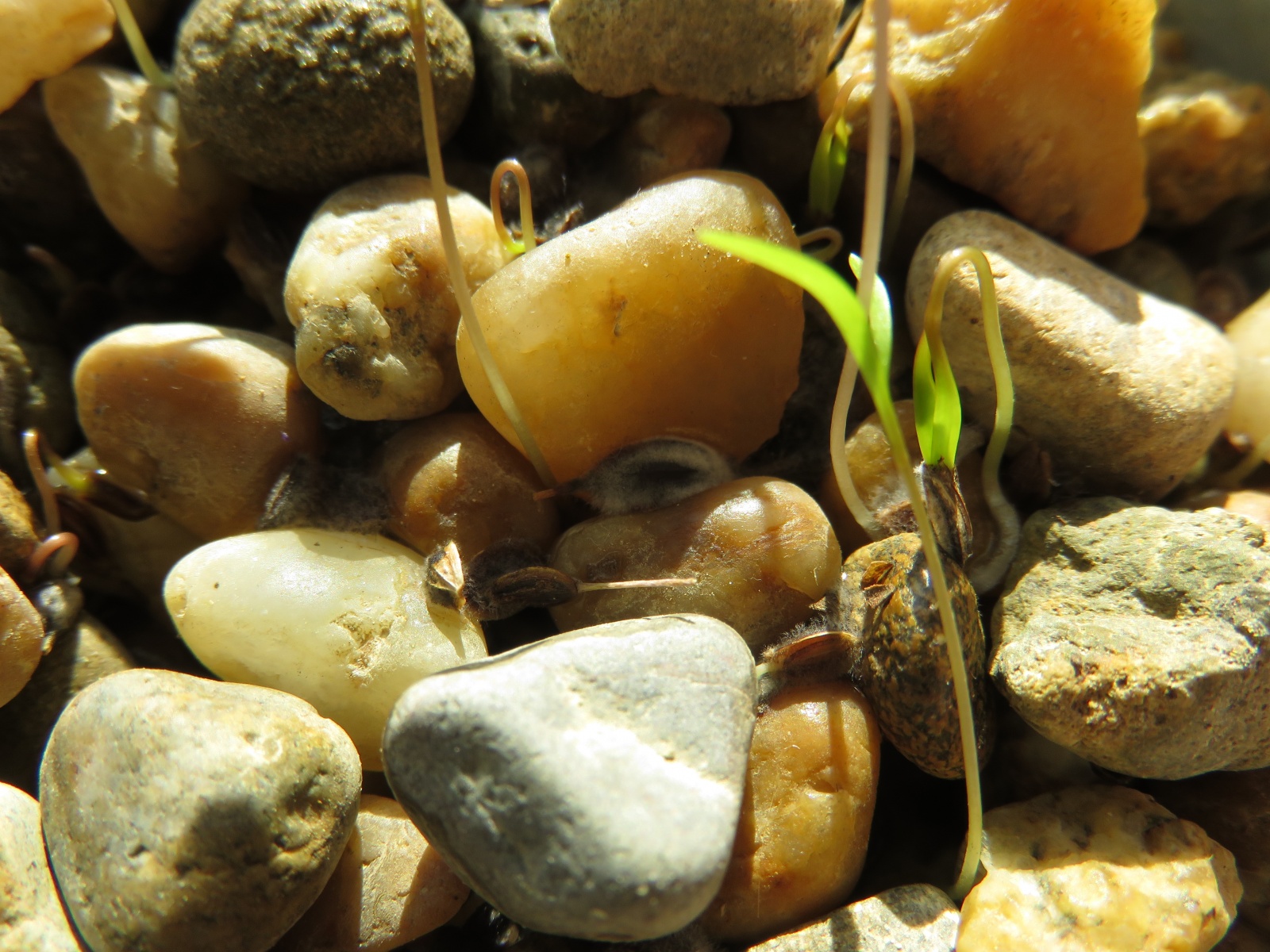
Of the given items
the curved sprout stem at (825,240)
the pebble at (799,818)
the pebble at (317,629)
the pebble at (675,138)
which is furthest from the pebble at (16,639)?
the curved sprout stem at (825,240)

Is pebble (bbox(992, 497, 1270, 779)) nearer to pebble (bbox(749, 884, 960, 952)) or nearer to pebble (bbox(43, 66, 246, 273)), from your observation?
pebble (bbox(749, 884, 960, 952))

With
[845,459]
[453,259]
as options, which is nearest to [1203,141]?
[845,459]

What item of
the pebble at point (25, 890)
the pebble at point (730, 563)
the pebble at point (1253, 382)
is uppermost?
the pebble at point (1253, 382)

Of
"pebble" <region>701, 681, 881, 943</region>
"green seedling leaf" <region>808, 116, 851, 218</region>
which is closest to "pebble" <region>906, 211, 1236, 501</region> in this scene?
"green seedling leaf" <region>808, 116, 851, 218</region>

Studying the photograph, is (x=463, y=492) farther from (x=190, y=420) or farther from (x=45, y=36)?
(x=45, y=36)

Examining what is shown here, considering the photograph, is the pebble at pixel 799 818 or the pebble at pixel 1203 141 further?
the pebble at pixel 1203 141

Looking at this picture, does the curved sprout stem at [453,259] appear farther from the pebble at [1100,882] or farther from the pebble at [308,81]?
the pebble at [1100,882]

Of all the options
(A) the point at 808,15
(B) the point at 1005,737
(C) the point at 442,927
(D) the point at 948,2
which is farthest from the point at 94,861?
(D) the point at 948,2

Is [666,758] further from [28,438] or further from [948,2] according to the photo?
[948,2]

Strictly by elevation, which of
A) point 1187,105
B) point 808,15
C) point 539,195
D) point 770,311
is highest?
point 808,15
